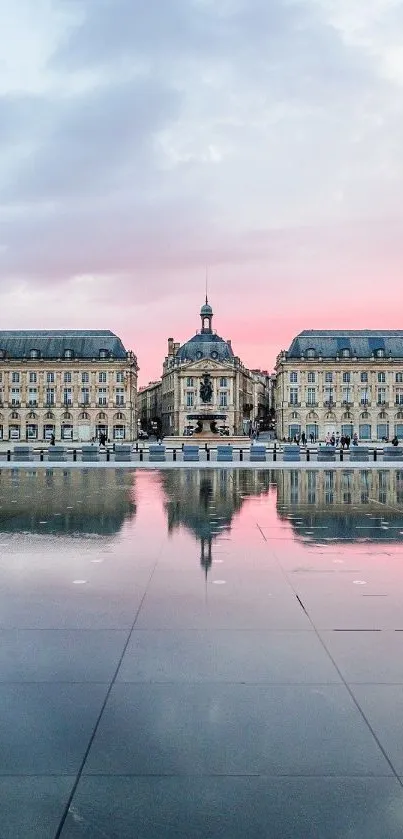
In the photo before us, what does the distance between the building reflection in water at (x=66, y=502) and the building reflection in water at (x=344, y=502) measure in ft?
14.4

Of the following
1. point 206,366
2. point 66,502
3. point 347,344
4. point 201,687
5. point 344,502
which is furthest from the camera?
point 206,366

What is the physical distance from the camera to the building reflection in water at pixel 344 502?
15.8m

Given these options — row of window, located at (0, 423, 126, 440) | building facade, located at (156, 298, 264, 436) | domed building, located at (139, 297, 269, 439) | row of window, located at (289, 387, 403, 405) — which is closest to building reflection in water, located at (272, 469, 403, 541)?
row of window, located at (289, 387, 403, 405)

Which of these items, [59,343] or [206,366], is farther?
[206,366]

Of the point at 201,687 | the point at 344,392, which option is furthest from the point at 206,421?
the point at 201,687

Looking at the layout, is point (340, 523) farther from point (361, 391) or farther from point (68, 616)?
point (361, 391)

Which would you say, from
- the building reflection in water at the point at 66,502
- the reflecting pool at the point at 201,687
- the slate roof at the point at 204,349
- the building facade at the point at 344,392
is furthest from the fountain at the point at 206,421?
the reflecting pool at the point at 201,687

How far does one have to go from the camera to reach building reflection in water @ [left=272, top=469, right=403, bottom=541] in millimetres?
15812

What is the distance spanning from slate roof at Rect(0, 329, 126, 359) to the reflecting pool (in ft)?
347

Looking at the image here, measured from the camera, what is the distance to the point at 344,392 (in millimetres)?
116438

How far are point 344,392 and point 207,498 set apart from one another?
3817 inches

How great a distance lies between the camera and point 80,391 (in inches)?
4643

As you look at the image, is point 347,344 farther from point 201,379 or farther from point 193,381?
point 193,381

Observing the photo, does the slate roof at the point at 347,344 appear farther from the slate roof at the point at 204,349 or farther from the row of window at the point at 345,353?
the slate roof at the point at 204,349
